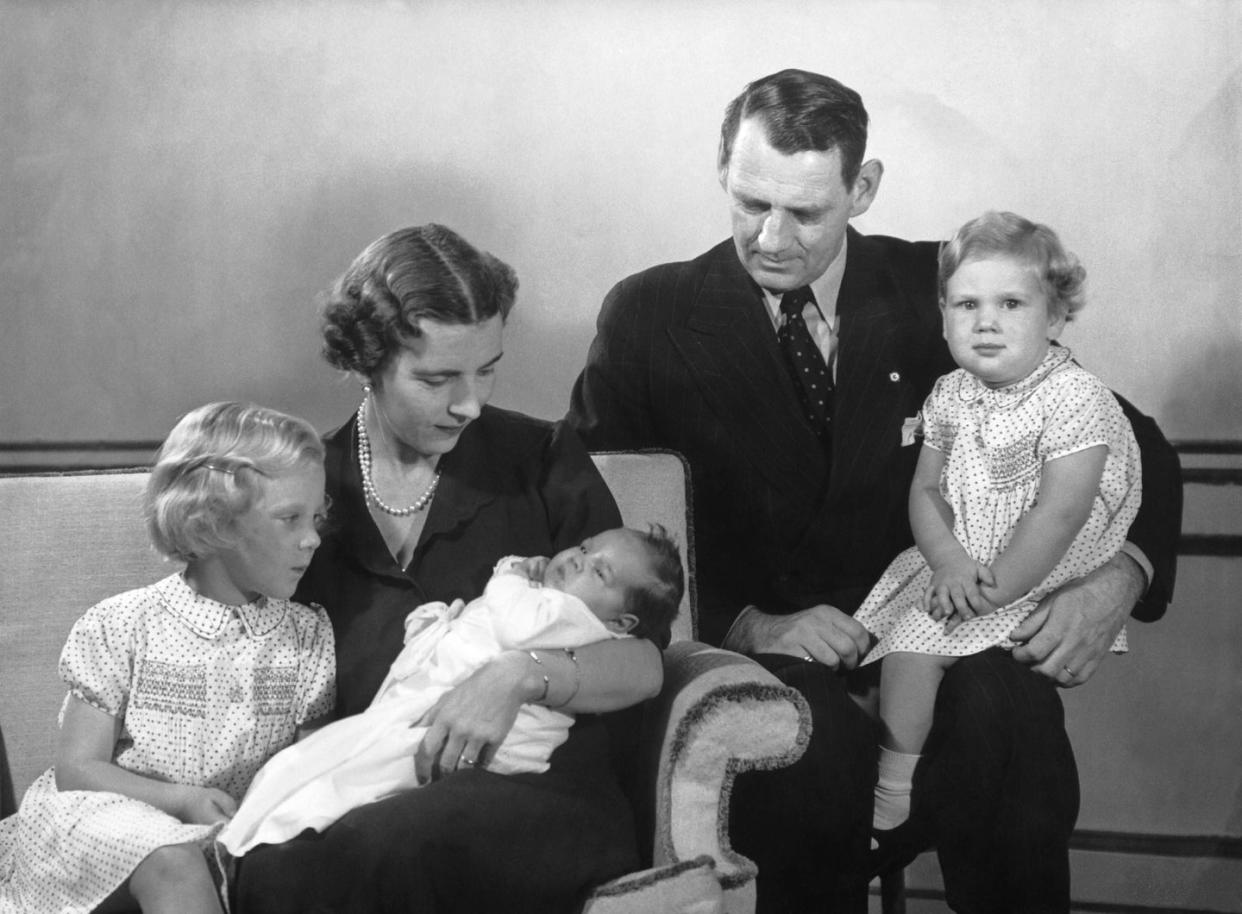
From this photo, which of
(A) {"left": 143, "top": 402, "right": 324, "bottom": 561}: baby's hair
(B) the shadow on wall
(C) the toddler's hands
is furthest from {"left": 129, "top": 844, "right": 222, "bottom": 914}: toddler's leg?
(B) the shadow on wall

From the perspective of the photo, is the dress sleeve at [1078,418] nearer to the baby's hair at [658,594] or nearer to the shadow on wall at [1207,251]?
the shadow on wall at [1207,251]

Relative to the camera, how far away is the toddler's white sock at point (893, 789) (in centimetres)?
262

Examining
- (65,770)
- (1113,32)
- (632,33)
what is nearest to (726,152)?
(632,33)

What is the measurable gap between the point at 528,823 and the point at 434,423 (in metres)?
0.71

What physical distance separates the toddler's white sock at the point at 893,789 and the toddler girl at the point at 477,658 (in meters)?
0.51

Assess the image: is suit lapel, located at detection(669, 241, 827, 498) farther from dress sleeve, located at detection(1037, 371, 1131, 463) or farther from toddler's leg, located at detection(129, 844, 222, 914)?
toddler's leg, located at detection(129, 844, 222, 914)

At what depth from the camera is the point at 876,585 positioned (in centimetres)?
294

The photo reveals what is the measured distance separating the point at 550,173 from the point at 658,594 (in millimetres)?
1303

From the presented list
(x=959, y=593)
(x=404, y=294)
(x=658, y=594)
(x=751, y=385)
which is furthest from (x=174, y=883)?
(x=751, y=385)

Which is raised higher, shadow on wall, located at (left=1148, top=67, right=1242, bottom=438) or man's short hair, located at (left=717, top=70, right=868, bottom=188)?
man's short hair, located at (left=717, top=70, right=868, bottom=188)

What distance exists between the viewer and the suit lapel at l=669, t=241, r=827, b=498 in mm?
2949

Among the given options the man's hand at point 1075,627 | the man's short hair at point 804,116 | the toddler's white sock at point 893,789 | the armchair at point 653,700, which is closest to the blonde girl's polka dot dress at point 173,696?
the armchair at point 653,700

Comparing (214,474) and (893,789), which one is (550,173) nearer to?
(214,474)

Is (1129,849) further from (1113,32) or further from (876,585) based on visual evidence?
(1113,32)
